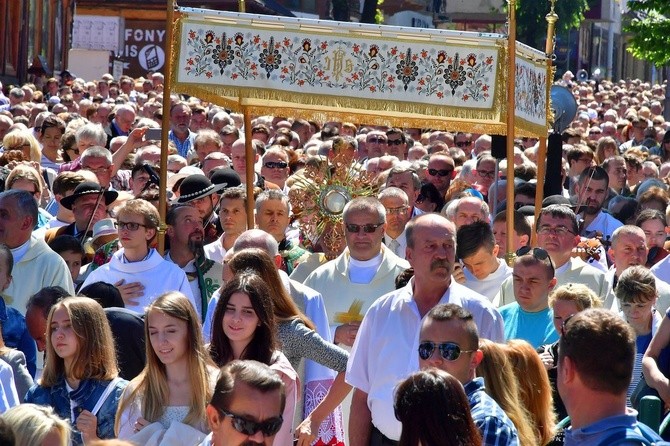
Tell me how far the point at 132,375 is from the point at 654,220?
464 cm

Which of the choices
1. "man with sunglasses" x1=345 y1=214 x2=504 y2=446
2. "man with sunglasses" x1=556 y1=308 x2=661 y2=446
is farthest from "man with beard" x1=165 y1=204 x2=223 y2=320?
"man with sunglasses" x1=556 y1=308 x2=661 y2=446

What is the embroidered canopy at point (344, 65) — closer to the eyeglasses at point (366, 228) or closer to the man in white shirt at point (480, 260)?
the man in white shirt at point (480, 260)

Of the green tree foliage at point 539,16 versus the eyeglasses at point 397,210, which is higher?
the green tree foliage at point 539,16

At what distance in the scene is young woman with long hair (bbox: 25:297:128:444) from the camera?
5.83 m

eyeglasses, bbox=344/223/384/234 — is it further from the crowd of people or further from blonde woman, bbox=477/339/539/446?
blonde woman, bbox=477/339/539/446

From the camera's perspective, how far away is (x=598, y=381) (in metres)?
3.92

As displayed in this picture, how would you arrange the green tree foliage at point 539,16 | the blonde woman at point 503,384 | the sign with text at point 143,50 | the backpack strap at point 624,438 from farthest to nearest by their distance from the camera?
1. the green tree foliage at point 539,16
2. the sign with text at point 143,50
3. the blonde woman at point 503,384
4. the backpack strap at point 624,438

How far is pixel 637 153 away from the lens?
50.1 feet

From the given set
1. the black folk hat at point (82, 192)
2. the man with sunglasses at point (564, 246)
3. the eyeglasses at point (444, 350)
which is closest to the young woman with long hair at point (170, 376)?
the eyeglasses at point (444, 350)

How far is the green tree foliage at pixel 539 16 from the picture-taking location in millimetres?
58250

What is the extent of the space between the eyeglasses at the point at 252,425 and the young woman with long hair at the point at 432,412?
1.89 feet

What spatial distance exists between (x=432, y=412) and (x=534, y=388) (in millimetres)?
1494

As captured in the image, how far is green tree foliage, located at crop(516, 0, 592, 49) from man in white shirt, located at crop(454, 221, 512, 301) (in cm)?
5053

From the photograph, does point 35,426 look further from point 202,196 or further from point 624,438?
point 202,196
